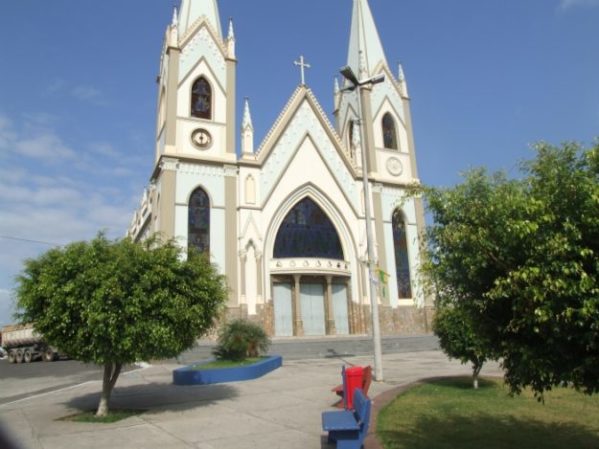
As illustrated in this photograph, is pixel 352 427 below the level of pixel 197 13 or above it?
below

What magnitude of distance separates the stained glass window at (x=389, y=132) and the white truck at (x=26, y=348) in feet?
87.5

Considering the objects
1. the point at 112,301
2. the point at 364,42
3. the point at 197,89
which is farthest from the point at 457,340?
the point at 364,42

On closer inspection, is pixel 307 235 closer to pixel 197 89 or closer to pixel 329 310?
pixel 329 310

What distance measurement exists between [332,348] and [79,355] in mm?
17329

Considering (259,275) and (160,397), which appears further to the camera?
(259,275)

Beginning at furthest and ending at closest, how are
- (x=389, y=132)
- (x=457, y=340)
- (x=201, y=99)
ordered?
1. (x=389, y=132)
2. (x=201, y=99)
3. (x=457, y=340)

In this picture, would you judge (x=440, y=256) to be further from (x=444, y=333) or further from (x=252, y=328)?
(x=252, y=328)

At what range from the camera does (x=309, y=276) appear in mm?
31828

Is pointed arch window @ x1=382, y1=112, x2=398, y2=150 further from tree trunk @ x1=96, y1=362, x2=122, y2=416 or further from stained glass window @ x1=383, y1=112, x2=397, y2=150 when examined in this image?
tree trunk @ x1=96, y1=362, x2=122, y2=416

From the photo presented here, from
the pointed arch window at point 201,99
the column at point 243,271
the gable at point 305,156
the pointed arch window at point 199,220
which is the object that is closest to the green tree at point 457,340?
the column at point 243,271

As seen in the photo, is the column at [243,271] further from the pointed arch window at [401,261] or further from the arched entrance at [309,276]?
the pointed arch window at [401,261]

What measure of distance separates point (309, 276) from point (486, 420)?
23.6 meters

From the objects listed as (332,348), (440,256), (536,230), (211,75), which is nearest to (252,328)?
(332,348)

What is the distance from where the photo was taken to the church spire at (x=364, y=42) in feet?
133
